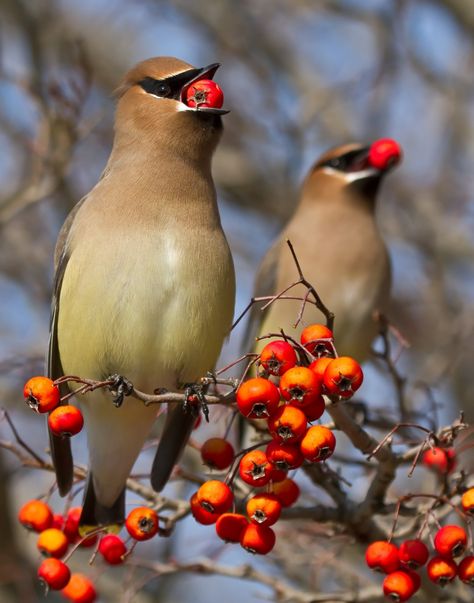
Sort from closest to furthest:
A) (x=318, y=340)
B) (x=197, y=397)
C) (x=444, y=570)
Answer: (x=318, y=340)
(x=444, y=570)
(x=197, y=397)

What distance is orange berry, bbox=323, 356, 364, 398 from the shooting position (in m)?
2.71

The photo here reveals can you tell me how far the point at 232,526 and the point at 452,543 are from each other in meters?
0.60

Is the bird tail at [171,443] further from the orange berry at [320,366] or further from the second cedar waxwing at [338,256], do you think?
the second cedar waxwing at [338,256]

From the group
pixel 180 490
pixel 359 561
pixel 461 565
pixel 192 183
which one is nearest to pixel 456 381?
pixel 359 561

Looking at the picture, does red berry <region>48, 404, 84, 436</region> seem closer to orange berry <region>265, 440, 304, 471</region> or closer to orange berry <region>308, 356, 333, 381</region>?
orange berry <region>265, 440, 304, 471</region>

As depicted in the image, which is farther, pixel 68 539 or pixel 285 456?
pixel 68 539

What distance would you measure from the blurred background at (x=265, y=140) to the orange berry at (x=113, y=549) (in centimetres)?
174

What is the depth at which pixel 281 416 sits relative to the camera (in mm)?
2834

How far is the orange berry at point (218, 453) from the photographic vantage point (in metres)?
3.44

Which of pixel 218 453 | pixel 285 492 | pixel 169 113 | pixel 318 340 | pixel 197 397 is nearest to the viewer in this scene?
pixel 318 340

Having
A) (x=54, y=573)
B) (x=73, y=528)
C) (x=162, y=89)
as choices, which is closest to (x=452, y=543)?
(x=54, y=573)

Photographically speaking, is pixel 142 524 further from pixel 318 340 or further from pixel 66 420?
pixel 318 340

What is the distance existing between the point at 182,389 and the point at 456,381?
2.87 meters

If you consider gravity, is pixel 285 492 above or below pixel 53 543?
above
